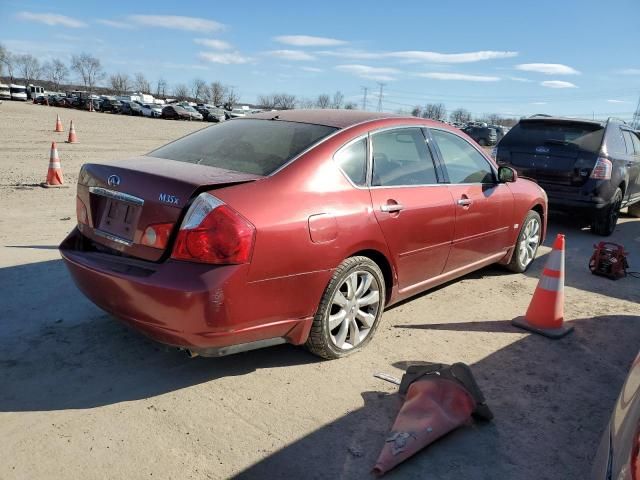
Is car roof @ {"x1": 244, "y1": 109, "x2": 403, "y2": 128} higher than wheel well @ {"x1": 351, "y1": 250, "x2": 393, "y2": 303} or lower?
higher

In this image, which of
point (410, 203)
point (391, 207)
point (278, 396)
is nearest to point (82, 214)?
point (278, 396)

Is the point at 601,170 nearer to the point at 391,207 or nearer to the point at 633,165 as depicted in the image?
the point at 633,165

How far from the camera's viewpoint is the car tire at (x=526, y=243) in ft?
18.6

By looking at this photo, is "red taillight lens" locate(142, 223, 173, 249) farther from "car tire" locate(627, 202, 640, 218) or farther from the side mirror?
"car tire" locate(627, 202, 640, 218)

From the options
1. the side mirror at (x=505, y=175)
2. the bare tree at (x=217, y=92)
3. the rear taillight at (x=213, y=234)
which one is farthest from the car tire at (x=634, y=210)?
the bare tree at (x=217, y=92)

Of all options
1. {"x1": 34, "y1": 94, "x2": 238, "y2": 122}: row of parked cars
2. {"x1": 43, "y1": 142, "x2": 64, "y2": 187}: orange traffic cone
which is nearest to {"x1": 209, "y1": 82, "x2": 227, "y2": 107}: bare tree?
{"x1": 34, "y1": 94, "x2": 238, "y2": 122}: row of parked cars

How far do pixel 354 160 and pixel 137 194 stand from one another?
1.45 meters

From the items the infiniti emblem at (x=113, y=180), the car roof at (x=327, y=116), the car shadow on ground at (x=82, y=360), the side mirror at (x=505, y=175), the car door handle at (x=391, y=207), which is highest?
the car roof at (x=327, y=116)

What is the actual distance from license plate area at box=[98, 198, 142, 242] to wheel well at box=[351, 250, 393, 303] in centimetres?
142

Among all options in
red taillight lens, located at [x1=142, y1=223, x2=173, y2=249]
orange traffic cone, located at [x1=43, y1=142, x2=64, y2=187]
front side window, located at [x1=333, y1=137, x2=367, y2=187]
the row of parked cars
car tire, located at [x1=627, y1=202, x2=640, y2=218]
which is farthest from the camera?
the row of parked cars

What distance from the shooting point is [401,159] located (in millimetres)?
4004

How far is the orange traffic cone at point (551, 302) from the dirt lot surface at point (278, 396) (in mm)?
142

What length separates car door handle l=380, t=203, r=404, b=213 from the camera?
11.9 feet

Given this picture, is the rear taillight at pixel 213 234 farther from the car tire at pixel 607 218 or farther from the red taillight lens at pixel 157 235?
the car tire at pixel 607 218
